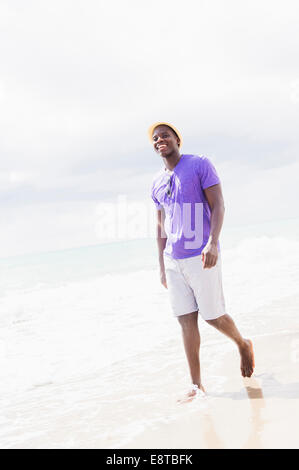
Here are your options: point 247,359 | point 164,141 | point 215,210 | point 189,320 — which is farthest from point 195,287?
point 164,141

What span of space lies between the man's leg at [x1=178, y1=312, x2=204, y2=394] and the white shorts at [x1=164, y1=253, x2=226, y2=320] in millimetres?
65

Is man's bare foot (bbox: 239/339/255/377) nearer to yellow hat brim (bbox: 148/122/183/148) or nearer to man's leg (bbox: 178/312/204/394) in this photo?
man's leg (bbox: 178/312/204/394)

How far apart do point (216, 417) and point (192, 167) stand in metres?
→ 1.87

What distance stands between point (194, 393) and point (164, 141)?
2.08 metres

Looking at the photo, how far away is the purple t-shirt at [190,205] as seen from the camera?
3.48m

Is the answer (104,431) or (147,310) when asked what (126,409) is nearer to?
(104,431)

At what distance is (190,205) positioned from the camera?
11.5 feet

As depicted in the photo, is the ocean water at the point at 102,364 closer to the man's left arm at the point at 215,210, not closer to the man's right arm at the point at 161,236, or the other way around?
the man's right arm at the point at 161,236

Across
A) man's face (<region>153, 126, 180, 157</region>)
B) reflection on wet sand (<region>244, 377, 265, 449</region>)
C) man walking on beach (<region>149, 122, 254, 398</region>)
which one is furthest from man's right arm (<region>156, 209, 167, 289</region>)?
reflection on wet sand (<region>244, 377, 265, 449</region>)

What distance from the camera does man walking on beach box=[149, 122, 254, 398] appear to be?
3.46 meters

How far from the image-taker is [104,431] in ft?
10.2

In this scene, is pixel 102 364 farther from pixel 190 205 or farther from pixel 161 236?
pixel 190 205
